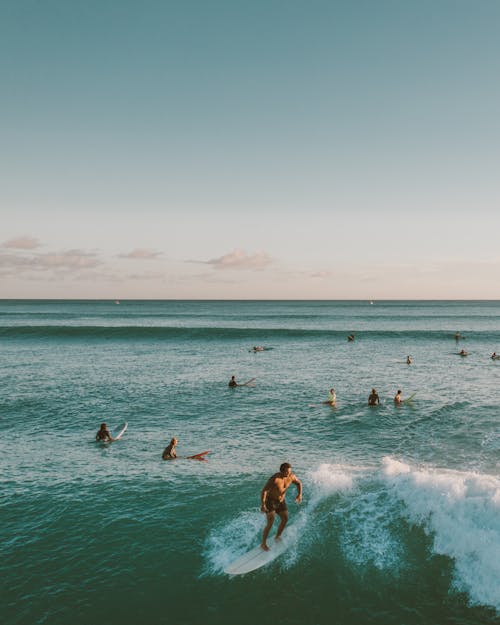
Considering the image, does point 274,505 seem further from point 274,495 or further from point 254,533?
point 254,533

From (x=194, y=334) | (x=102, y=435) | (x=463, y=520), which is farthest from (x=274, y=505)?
(x=194, y=334)

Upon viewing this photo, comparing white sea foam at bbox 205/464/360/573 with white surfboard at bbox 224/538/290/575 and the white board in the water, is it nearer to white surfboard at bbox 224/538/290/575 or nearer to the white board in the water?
white surfboard at bbox 224/538/290/575

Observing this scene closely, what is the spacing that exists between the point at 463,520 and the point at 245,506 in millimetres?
6990

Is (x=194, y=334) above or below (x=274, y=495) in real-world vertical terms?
below

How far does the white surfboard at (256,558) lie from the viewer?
1159cm

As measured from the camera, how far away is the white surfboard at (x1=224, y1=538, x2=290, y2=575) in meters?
11.6

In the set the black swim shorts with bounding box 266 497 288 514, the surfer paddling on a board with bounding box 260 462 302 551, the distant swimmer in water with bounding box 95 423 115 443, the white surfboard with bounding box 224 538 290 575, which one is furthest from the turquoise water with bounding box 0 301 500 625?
the black swim shorts with bounding box 266 497 288 514

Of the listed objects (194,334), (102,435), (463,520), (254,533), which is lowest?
(254,533)

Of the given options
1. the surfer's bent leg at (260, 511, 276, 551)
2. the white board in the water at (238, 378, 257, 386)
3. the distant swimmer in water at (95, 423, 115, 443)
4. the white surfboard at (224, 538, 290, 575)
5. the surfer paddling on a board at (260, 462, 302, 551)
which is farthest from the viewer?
the white board in the water at (238, 378, 257, 386)

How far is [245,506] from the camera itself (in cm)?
1509

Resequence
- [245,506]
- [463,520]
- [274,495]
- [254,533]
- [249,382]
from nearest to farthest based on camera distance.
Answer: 1. [274,495]
2. [463,520]
3. [254,533]
4. [245,506]
5. [249,382]

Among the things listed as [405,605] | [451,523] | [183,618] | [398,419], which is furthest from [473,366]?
[183,618]

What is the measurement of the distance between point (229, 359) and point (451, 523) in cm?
4114

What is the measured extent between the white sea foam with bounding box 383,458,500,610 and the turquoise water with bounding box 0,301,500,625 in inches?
1.7
